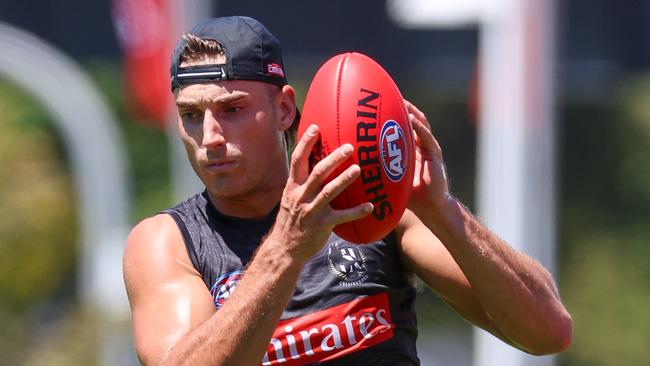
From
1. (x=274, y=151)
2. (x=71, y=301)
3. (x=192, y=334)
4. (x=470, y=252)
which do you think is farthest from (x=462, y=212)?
(x=71, y=301)

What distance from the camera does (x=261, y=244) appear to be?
13.3 ft

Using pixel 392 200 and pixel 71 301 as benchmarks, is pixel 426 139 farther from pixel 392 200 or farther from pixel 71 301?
pixel 71 301

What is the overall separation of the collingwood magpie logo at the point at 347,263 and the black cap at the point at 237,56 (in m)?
0.61

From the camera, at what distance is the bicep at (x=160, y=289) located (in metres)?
4.09

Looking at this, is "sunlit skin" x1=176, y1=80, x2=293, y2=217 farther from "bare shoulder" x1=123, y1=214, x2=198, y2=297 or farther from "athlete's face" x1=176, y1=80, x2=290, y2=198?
"bare shoulder" x1=123, y1=214, x2=198, y2=297

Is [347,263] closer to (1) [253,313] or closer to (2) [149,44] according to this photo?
(1) [253,313]

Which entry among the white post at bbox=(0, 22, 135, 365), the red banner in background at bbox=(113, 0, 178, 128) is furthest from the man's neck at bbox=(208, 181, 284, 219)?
the red banner in background at bbox=(113, 0, 178, 128)

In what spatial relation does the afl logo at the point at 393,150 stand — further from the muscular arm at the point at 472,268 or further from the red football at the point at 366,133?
the muscular arm at the point at 472,268

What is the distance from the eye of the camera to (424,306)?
1562 centimetres

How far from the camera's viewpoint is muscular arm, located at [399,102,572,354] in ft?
13.6

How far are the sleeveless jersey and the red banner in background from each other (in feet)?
28.1

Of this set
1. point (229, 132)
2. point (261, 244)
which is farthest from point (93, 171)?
point (261, 244)

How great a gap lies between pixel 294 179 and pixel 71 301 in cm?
1247

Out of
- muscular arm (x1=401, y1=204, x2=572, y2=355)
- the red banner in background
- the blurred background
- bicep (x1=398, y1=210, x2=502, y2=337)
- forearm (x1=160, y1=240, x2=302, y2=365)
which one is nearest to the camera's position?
forearm (x1=160, y1=240, x2=302, y2=365)
